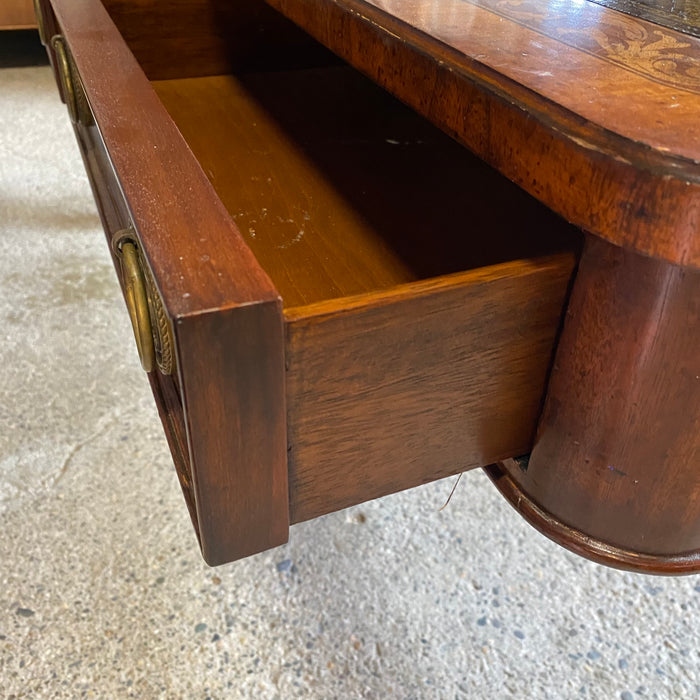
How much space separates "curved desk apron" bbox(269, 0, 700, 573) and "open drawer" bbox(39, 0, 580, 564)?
31 mm

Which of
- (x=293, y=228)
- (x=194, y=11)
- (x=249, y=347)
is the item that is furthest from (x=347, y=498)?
(x=194, y=11)

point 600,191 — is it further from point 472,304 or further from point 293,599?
point 293,599

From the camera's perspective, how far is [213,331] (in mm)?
316

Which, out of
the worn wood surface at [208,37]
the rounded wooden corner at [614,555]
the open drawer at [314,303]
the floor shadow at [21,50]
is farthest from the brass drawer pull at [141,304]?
the floor shadow at [21,50]

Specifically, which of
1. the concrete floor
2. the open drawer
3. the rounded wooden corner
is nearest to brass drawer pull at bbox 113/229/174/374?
the open drawer

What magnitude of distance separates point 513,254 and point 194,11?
552mm

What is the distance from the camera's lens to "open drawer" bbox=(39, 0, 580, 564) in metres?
0.34

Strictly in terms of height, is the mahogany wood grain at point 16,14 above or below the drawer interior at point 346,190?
below

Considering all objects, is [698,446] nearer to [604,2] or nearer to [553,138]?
[553,138]

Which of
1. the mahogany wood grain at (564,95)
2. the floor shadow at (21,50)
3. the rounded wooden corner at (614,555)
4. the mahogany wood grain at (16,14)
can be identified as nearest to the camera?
the mahogany wood grain at (564,95)

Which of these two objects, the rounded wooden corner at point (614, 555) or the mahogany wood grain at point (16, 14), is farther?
the mahogany wood grain at point (16, 14)

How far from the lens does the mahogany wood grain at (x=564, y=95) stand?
0.31 meters

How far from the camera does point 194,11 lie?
880 millimetres

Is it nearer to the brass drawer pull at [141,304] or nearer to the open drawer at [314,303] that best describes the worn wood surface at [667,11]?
the open drawer at [314,303]
